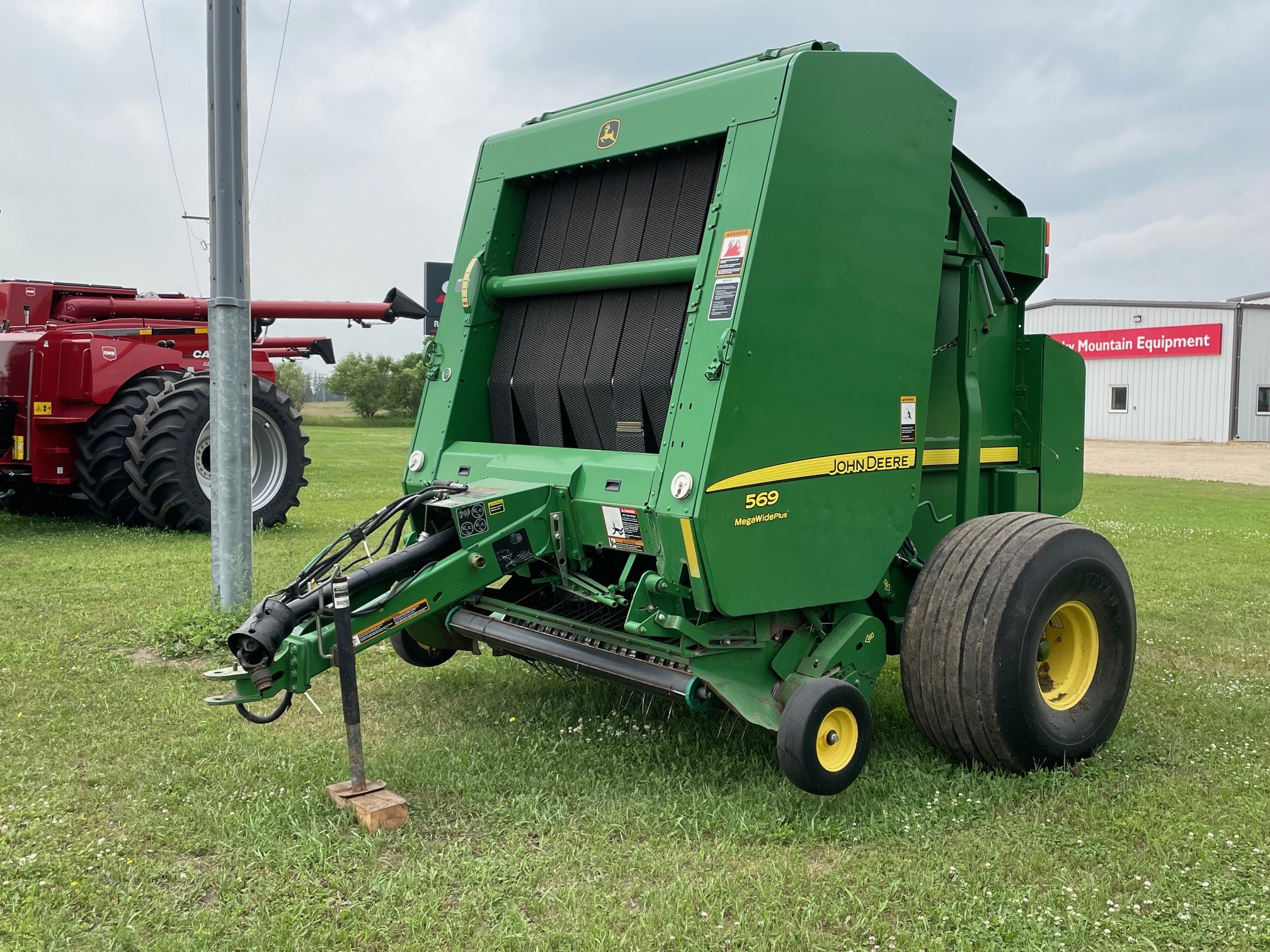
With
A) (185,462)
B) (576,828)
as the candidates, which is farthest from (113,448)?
(576,828)

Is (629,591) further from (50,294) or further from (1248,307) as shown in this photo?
(1248,307)

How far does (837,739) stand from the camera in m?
4.09

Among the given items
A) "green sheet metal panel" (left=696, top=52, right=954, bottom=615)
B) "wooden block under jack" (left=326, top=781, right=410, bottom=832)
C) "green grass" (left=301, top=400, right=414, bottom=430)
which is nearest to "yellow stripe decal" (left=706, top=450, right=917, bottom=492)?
"green sheet metal panel" (left=696, top=52, right=954, bottom=615)

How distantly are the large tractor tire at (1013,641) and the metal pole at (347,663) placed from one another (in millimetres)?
2107

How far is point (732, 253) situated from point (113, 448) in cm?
875

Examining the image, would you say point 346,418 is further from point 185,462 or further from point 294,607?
point 294,607

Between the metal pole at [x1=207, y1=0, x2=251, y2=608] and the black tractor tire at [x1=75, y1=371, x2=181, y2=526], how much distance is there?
465cm

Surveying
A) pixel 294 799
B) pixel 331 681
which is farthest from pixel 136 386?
pixel 294 799

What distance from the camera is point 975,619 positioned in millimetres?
4332

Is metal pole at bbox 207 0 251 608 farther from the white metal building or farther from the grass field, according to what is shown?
the white metal building

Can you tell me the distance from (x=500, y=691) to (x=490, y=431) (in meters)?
1.34

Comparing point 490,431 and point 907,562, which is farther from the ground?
point 490,431

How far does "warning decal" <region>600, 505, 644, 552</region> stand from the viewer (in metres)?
4.29

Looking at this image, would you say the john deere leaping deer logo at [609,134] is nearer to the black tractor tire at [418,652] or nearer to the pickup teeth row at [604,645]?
the pickup teeth row at [604,645]
